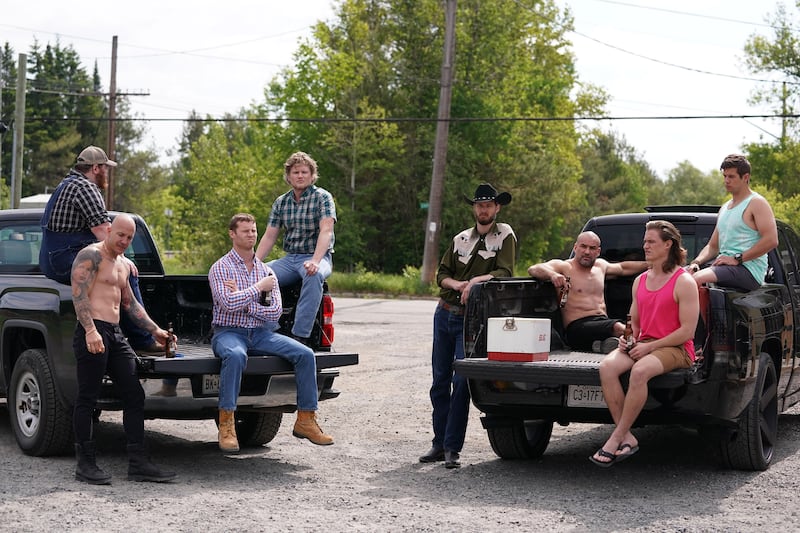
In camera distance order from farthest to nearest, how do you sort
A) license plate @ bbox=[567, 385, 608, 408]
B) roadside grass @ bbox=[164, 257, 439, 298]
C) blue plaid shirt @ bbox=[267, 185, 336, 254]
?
1. roadside grass @ bbox=[164, 257, 439, 298]
2. blue plaid shirt @ bbox=[267, 185, 336, 254]
3. license plate @ bbox=[567, 385, 608, 408]

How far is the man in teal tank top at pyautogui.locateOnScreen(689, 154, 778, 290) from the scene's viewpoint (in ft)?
24.4

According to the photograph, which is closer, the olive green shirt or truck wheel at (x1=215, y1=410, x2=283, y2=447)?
the olive green shirt

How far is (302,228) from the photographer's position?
824 centimetres

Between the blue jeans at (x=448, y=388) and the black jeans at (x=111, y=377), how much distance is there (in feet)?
6.99

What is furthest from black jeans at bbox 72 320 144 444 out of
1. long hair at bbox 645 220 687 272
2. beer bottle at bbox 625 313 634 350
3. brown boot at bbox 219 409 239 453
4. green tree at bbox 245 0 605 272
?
green tree at bbox 245 0 605 272

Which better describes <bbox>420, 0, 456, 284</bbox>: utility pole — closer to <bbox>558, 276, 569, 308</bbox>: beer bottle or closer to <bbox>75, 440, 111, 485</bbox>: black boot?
<bbox>558, 276, 569, 308</bbox>: beer bottle

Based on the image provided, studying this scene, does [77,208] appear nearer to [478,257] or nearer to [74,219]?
[74,219]

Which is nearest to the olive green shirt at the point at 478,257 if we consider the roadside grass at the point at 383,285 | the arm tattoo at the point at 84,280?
the arm tattoo at the point at 84,280

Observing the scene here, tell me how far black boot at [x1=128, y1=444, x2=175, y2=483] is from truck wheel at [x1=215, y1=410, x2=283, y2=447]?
1523 mm

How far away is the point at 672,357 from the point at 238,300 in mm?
Answer: 2872

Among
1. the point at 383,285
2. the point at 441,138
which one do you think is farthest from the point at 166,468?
the point at 383,285

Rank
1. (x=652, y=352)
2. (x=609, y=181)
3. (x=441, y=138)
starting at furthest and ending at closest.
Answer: (x=609, y=181), (x=441, y=138), (x=652, y=352)

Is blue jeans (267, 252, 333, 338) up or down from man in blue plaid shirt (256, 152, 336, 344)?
down

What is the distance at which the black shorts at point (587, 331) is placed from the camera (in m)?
7.98
